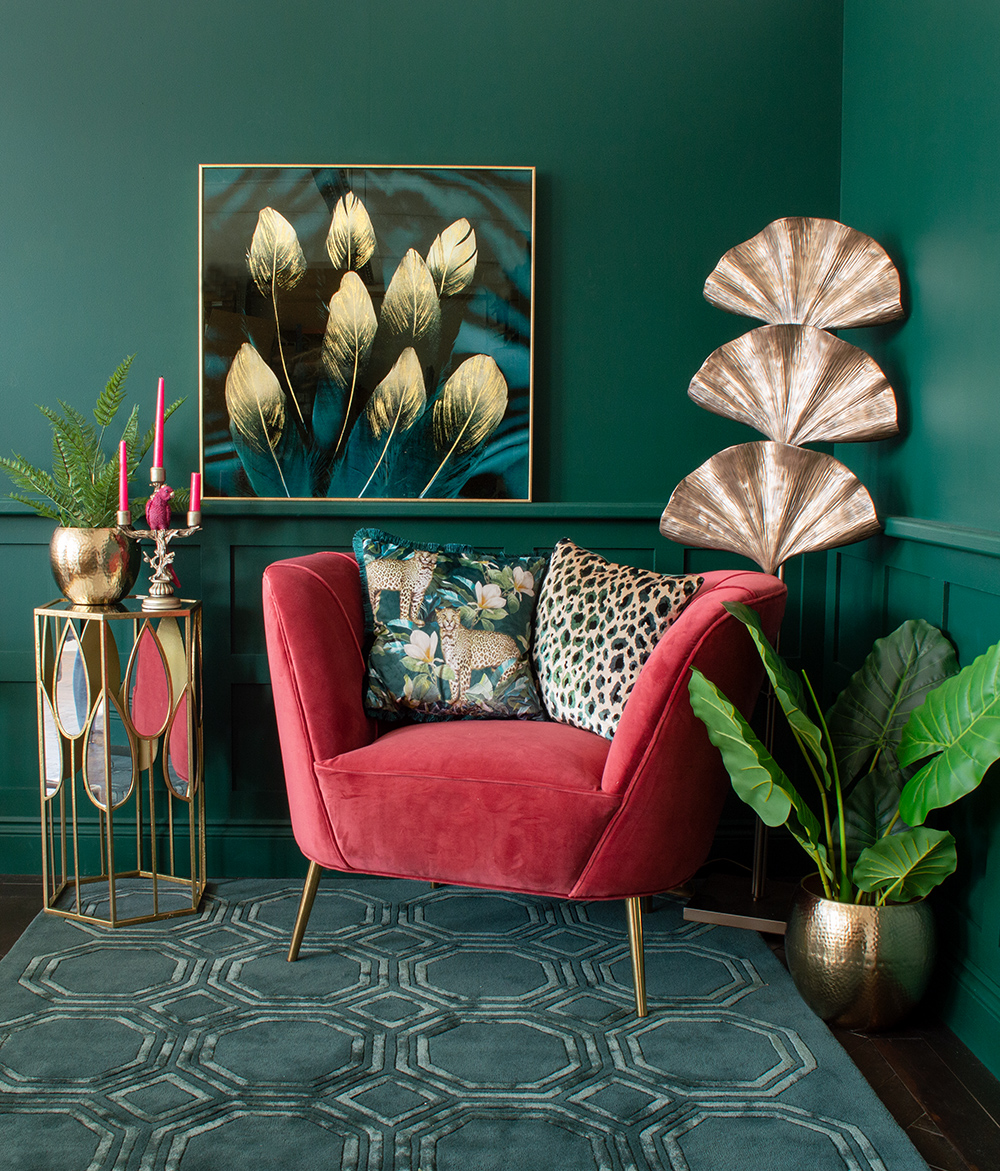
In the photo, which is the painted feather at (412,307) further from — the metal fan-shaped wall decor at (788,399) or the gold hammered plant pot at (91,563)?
the gold hammered plant pot at (91,563)

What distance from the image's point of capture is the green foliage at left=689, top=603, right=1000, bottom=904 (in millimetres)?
1587

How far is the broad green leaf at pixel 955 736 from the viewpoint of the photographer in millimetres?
1535

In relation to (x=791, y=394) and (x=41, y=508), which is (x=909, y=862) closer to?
(x=791, y=394)

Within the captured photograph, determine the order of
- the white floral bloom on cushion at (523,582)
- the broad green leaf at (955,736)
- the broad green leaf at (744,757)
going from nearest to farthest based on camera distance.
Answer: the broad green leaf at (955,736) < the broad green leaf at (744,757) < the white floral bloom on cushion at (523,582)

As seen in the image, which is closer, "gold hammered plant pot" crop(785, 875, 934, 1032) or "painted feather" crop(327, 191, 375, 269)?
"gold hammered plant pot" crop(785, 875, 934, 1032)

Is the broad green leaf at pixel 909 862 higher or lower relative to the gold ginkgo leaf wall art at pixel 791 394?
lower

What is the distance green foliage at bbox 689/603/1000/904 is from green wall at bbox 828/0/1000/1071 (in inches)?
4.5

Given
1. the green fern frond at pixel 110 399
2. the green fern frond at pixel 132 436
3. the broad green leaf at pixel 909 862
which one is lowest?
the broad green leaf at pixel 909 862

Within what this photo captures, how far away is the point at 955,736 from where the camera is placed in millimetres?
1609

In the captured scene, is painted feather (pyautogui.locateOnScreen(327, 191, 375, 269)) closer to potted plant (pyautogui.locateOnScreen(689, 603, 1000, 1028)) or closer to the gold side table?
the gold side table

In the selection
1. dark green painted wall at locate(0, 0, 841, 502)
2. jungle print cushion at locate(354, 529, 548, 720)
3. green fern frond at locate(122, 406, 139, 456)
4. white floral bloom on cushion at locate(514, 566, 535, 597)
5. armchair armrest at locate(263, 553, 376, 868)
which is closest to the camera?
armchair armrest at locate(263, 553, 376, 868)

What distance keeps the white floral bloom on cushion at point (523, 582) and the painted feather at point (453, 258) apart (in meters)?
0.77

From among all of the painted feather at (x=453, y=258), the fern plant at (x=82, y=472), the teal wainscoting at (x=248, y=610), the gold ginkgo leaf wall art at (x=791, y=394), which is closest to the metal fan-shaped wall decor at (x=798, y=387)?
the gold ginkgo leaf wall art at (x=791, y=394)

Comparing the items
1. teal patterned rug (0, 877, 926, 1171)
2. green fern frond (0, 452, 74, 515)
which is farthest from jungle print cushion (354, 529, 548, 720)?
green fern frond (0, 452, 74, 515)
